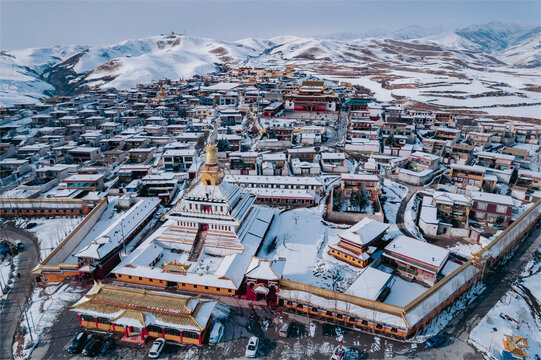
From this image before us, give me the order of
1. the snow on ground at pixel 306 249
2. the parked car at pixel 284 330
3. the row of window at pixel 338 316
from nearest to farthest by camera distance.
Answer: the parked car at pixel 284 330 → the row of window at pixel 338 316 → the snow on ground at pixel 306 249

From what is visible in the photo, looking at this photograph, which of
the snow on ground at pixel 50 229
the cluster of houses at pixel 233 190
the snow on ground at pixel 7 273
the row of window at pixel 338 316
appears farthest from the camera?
the snow on ground at pixel 50 229

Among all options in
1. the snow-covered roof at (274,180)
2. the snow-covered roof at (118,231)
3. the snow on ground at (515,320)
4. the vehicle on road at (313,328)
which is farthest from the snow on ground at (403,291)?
the snow-covered roof at (118,231)

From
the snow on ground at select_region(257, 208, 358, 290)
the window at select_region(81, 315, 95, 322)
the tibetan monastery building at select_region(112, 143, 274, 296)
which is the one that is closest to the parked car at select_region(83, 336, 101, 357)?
the window at select_region(81, 315, 95, 322)

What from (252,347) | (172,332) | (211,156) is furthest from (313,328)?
(211,156)

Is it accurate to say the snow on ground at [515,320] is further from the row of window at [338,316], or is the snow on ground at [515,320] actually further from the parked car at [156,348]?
the parked car at [156,348]

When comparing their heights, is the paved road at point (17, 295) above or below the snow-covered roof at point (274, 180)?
below

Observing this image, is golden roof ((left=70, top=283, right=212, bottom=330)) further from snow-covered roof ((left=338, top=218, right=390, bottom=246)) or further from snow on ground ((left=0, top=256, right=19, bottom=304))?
snow-covered roof ((left=338, top=218, right=390, bottom=246))

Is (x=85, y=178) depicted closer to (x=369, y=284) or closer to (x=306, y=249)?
(x=306, y=249)
